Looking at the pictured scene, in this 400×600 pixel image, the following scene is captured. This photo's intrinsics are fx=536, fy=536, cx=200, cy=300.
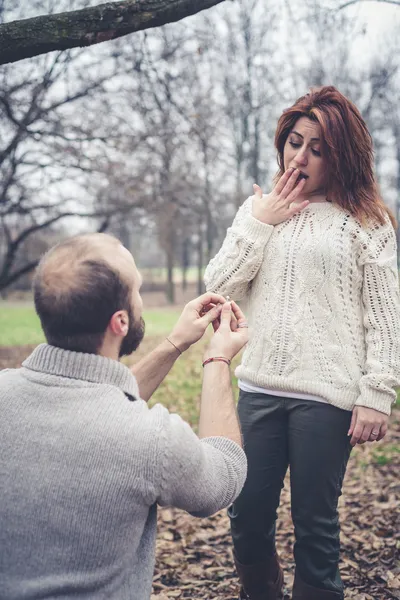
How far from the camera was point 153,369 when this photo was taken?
201cm

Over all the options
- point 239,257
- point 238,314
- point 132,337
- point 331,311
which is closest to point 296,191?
point 239,257

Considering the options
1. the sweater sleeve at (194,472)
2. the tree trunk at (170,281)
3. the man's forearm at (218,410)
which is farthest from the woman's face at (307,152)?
the tree trunk at (170,281)

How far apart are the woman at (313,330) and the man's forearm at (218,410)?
637 millimetres

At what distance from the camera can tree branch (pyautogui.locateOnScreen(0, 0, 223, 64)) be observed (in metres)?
2.27

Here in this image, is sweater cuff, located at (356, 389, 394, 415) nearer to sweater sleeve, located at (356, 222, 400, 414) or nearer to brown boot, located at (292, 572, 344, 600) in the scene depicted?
sweater sleeve, located at (356, 222, 400, 414)

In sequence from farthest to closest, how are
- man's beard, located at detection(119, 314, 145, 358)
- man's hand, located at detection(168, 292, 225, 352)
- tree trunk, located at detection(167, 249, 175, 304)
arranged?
tree trunk, located at detection(167, 249, 175, 304), man's hand, located at detection(168, 292, 225, 352), man's beard, located at detection(119, 314, 145, 358)

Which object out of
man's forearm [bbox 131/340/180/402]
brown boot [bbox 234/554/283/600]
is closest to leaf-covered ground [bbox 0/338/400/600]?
brown boot [bbox 234/554/283/600]

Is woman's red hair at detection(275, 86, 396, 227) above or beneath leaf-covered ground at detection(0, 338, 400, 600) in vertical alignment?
above

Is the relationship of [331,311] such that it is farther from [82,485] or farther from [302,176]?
[82,485]

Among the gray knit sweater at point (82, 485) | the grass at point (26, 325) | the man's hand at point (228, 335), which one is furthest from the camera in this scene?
the grass at point (26, 325)

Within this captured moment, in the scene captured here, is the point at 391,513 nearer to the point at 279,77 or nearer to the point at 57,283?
the point at 57,283

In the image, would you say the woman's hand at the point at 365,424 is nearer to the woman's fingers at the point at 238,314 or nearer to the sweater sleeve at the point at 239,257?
the woman's fingers at the point at 238,314

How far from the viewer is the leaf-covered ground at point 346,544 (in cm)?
308

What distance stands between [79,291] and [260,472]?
4.37 feet
